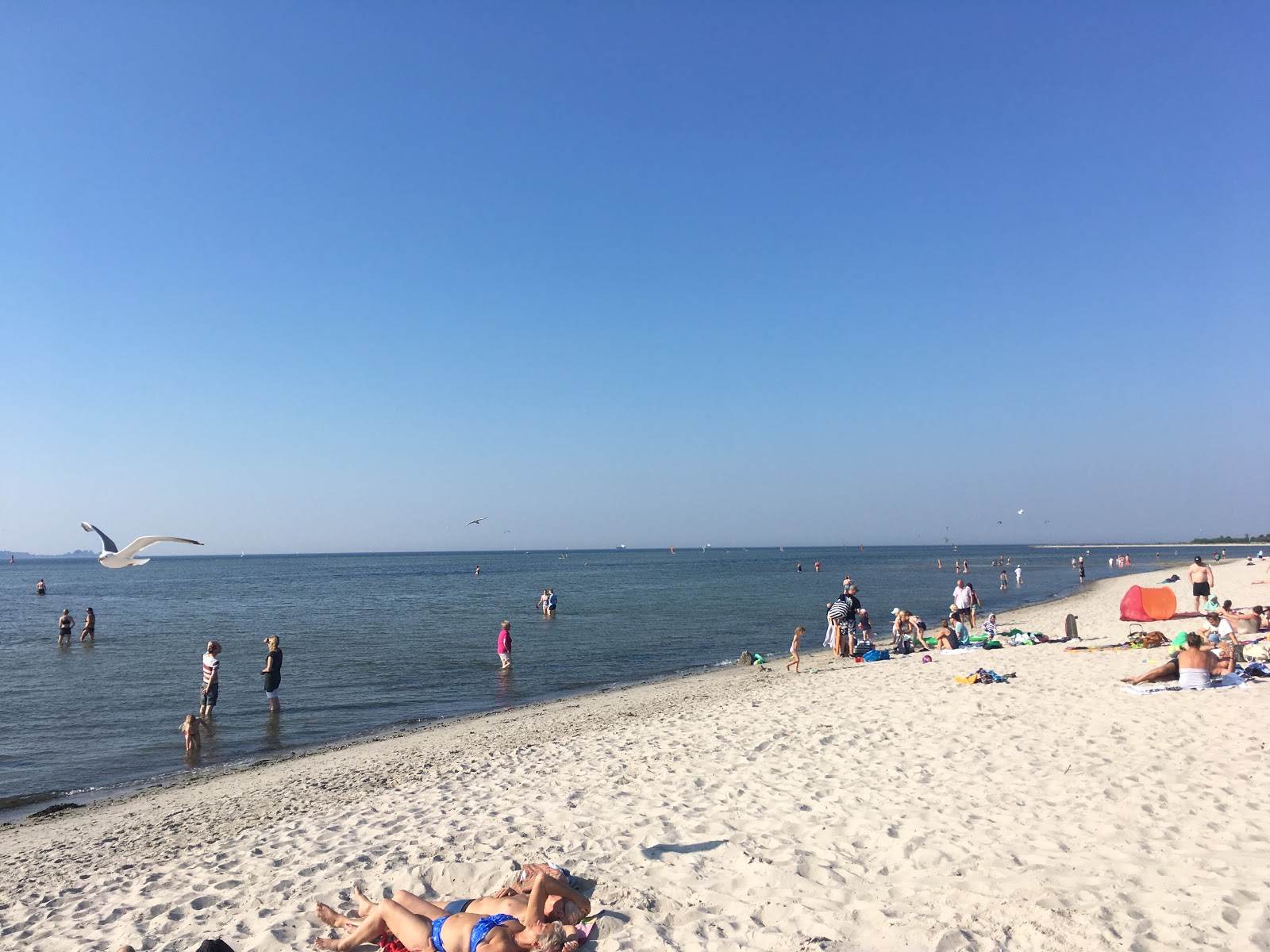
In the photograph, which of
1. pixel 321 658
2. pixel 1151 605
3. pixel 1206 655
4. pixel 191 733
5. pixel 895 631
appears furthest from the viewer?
pixel 321 658

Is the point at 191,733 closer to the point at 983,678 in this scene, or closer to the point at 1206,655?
the point at 983,678

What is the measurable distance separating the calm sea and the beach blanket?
1052 cm

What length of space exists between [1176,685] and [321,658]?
66.9ft

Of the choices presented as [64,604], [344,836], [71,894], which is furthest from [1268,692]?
[64,604]

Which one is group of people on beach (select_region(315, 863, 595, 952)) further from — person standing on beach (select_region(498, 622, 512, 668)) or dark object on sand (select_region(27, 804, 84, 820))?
person standing on beach (select_region(498, 622, 512, 668))

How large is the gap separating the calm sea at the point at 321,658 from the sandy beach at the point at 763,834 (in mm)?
3050

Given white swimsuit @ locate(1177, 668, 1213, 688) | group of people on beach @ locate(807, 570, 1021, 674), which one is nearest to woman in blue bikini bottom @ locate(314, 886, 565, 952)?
white swimsuit @ locate(1177, 668, 1213, 688)

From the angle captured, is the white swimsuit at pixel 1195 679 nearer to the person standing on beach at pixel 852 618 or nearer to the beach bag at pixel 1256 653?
the beach bag at pixel 1256 653

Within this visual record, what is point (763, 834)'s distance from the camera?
6.07 meters

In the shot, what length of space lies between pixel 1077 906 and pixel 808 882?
1.66 metres

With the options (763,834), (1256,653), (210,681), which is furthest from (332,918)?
(1256,653)

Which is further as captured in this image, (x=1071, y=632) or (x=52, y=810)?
(x=1071, y=632)

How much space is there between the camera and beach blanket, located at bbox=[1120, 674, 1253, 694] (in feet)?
34.8

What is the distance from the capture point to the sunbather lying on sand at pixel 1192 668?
34.7ft
